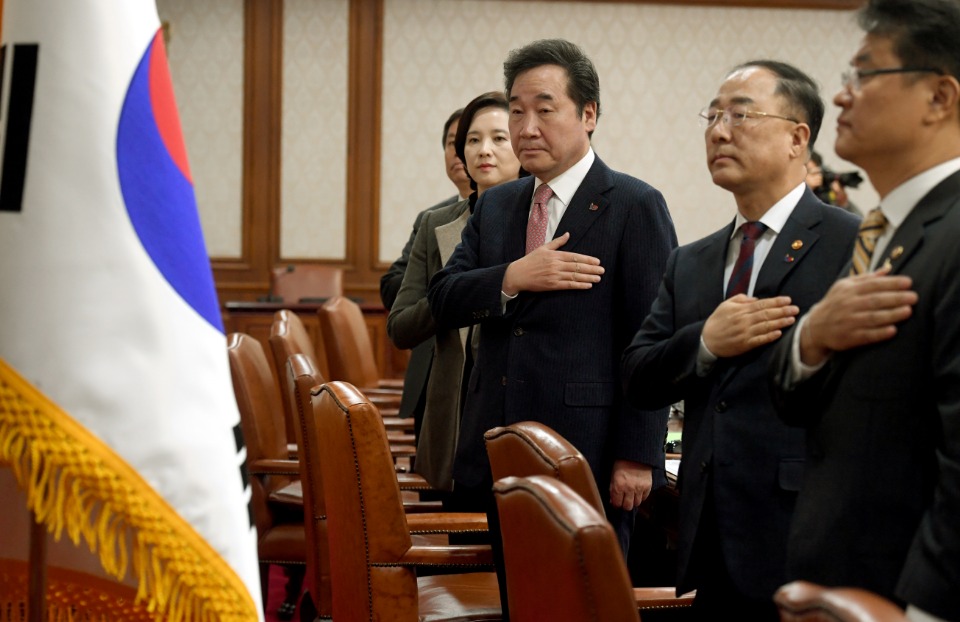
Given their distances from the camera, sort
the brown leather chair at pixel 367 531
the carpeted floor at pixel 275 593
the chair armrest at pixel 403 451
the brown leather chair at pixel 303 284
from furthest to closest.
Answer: the brown leather chair at pixel 303 284 < the carpeted floor at pixel 275 593 < the chair armrest at pixel 403 451 < the brown leather chair at pixel 367 531

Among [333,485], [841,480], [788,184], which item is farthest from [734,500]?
[333,485]

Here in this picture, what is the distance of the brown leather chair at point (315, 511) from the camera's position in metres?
2.39

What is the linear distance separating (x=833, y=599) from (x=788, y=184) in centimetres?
110

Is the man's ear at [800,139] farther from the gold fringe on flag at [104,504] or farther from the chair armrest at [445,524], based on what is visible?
the gold fringe on flag at [104,504]

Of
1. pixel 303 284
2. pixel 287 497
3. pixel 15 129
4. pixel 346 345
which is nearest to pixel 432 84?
pixel 303 284

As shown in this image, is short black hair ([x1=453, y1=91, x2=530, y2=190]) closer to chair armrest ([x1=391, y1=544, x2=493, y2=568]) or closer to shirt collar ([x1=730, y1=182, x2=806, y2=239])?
chair armrest ([x1=391, y1=544, x2=493, y2=568])

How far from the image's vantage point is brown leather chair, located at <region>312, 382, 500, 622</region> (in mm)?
2156

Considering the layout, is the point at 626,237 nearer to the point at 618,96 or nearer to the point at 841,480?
the point at 841,480

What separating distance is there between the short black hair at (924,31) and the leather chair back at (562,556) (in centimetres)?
67

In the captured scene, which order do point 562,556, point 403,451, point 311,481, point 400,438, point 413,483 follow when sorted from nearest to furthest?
point 562,556 < point 311,481 < point 413,483 < point 403,451 < point 400,438

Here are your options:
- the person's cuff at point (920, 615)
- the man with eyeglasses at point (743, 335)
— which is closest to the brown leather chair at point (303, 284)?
the man with eyeglasses at point (743, 335)

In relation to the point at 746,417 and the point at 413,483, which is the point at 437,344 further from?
the point at 746,417

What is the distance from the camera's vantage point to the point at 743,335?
170cm

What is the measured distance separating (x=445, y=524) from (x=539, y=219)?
2.16 feet
